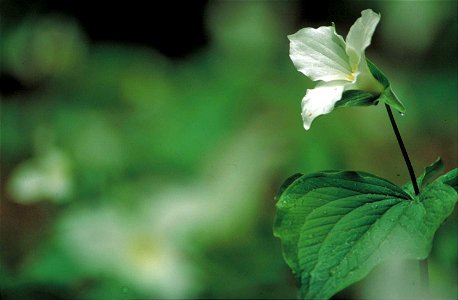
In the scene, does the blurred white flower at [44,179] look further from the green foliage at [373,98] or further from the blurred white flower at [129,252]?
the green foliage at [373,98]

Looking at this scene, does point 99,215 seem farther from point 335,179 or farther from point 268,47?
point 335,179

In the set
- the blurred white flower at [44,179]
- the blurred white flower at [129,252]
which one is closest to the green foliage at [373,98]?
the blurred white flower at [129,252]

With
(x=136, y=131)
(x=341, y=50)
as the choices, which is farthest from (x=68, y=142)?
(x=341, y=50)

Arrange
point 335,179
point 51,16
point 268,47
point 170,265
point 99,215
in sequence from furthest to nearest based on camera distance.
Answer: point 51,16
point 268,47
point 99,215
point 170,265
point 335,179

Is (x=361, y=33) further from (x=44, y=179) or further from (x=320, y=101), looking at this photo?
(x=44, y=179)

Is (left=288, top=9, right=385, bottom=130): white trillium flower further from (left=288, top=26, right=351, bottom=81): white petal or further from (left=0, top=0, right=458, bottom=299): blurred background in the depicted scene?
(left=0, top=0, right=458, bottom=299): blurred background

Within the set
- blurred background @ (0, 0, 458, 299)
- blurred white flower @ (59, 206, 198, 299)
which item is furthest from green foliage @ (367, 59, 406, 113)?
blurred white flower @ (59, 206, 198, 299)

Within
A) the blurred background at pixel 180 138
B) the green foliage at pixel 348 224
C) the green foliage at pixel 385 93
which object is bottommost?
the green foliage at pixel 348 224
